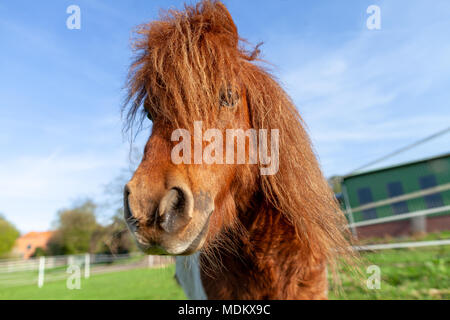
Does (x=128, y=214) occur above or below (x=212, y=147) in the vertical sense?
below

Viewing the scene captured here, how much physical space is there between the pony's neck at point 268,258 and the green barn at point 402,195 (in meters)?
8.37

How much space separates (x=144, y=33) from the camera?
2.02 metres

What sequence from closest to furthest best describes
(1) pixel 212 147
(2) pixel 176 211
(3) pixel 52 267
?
(2) pixel 176 211
(1) pixel 212 147
(3) pixel 52 267

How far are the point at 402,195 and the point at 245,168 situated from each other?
11859 mm

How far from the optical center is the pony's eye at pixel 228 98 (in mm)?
1679

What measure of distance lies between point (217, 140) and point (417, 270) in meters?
5.50

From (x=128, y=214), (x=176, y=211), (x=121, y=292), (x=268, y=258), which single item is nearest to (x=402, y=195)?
(x=121, y=292)

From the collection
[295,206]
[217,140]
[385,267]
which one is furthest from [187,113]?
[385,267]

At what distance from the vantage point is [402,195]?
11.1 metres

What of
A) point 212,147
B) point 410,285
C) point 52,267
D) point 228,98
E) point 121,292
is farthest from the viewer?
point 52,267

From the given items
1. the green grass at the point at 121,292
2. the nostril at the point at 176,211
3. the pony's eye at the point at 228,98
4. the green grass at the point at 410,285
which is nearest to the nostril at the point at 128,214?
the nostril at the point at 176,211

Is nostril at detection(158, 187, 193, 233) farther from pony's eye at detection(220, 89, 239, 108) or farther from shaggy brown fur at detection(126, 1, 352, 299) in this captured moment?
pony's eye at detection(220, 89, 239, 108)

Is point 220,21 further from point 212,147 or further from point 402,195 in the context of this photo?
point 402,195
